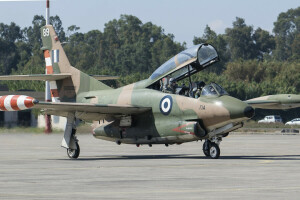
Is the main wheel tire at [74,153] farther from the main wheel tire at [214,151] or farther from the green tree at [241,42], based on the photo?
the green tree at [241,42]

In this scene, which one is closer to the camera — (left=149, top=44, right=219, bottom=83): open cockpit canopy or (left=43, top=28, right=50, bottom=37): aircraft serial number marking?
(left=149, top=44, right=219, bottom=83): open cockpit canopy

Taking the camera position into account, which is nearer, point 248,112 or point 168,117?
point 248,112

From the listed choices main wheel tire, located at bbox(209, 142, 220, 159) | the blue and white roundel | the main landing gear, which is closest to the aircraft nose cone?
the main landing gear

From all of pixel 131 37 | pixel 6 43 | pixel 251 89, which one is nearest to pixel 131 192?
pixel 251 89

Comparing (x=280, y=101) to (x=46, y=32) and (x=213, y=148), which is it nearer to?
(x=213, y=148)

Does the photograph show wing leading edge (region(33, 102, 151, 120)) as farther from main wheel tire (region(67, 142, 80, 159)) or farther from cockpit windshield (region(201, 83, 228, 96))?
cockpit windshield (region(201, 83, 228, 96))

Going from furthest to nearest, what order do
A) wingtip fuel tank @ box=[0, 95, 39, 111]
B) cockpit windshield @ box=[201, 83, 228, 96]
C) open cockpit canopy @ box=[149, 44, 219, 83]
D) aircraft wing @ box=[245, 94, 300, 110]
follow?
aircraft wing @ box=[245, 94, 300, 110] < open cockpit canopy @ box=[149, 44, 219, 83] < cockpit windshield @ box=[201, 83, 228, 96] < wingtip fuel tank @ box=[0, 95, 39, 111]

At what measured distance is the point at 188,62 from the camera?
25.2 metres

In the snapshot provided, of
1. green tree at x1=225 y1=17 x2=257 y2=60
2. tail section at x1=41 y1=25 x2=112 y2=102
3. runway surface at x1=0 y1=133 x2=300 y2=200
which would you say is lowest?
runway surface at x1=0 y1=133 x2=300 y2=200

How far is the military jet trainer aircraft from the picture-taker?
23984 mm

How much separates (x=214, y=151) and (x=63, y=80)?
813cm

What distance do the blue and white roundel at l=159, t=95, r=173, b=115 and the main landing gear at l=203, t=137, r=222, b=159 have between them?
1.86 metres

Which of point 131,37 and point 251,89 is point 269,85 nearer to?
point 251,89

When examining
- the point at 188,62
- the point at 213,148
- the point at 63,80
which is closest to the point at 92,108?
the point at 188,62
